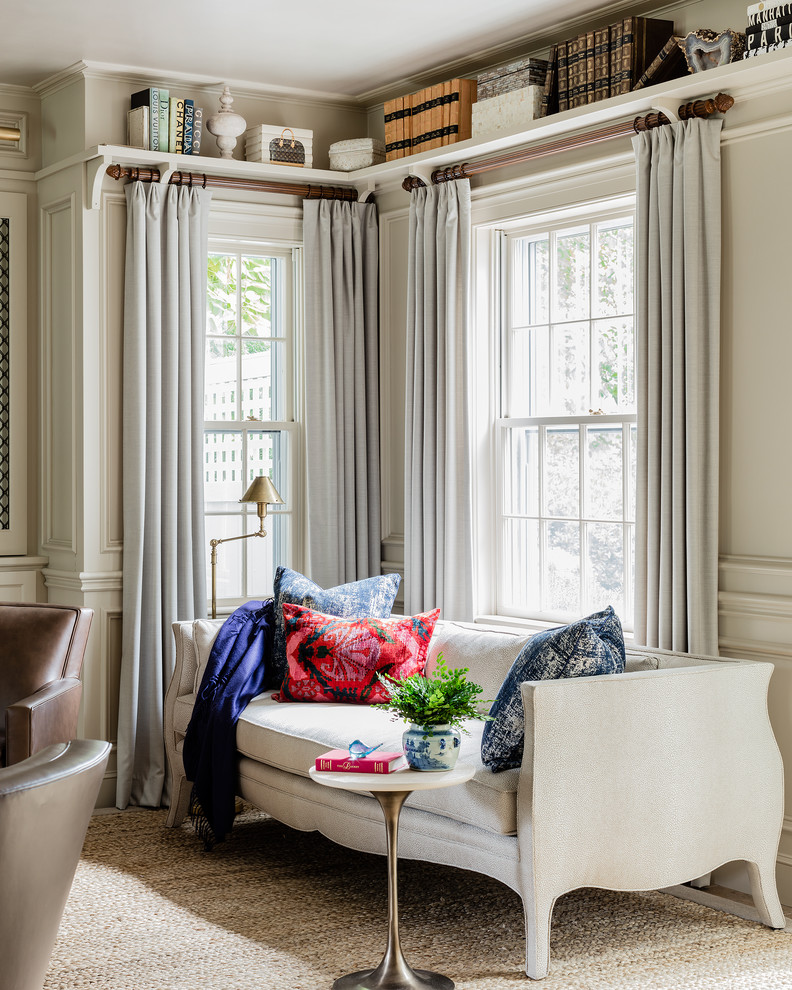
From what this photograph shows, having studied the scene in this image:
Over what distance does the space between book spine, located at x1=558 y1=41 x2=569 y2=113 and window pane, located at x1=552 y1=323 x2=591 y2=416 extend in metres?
0.82

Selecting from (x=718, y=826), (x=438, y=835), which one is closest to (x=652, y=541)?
(x=718, y=826)

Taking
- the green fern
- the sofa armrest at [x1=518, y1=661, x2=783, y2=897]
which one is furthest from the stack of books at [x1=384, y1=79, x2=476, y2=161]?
the green fern

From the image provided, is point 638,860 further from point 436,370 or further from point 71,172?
point 71,172

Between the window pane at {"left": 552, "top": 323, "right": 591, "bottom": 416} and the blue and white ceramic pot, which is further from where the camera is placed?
the window pane at {"left": 552, "top": 323, "right": 591, "bottom": 416}

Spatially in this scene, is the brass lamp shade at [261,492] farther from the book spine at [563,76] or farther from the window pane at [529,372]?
the book spine at [563,76]

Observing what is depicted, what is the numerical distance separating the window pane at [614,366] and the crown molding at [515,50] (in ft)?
3.56

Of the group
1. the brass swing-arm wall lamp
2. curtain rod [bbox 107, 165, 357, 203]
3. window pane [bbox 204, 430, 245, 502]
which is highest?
curtain rod [bbox 107, 165, 357, 203]

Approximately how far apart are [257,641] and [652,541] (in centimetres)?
148

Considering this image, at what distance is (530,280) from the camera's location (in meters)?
4.74

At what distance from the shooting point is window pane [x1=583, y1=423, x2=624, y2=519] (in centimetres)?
436

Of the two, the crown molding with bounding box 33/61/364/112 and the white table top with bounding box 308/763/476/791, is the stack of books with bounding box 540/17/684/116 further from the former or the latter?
the white table top with bounding box 308/763/476/791

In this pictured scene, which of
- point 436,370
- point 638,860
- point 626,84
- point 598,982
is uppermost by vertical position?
point 626,84

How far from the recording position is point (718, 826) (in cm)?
334

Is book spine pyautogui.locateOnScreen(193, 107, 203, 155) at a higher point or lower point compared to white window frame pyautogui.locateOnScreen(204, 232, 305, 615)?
higher
